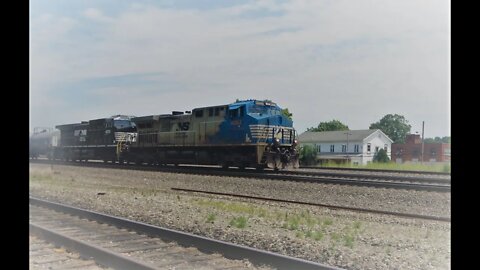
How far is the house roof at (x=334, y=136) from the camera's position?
3014 millimetres

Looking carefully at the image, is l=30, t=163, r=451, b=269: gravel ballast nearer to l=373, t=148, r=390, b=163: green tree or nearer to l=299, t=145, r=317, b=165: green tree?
l=373, t=148, r=390, b=163: green tree

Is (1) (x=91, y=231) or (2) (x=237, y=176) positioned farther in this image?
(2) (x=237, y=176)

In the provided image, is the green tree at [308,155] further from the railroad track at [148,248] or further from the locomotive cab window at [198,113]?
the locomotive cab window at [198,113]

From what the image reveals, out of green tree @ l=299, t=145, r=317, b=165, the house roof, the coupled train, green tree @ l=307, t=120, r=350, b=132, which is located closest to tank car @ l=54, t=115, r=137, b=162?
the coupled train

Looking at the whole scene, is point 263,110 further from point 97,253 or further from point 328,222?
point 97,253

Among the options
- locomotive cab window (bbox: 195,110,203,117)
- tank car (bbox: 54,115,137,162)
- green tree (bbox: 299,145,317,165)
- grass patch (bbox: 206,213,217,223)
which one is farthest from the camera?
tank car (bbox: 54,115,137,162)

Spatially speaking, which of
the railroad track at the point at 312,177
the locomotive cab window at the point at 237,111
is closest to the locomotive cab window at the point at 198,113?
the locomotive cab window at the point at 237,111

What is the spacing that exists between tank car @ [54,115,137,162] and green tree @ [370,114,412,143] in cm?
368

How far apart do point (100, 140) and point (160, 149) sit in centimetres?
183

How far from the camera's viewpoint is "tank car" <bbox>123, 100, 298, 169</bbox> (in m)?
4.35

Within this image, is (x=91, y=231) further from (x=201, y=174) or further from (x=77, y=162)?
(x=77, y=162)

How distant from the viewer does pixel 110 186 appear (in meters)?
7.50

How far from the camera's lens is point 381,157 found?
122 inches
